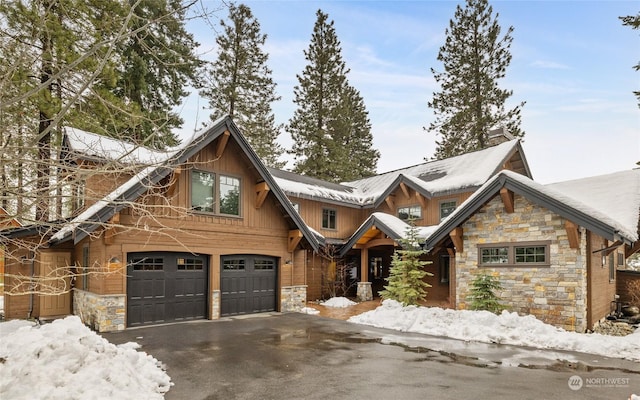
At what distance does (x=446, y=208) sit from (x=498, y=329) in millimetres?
8627

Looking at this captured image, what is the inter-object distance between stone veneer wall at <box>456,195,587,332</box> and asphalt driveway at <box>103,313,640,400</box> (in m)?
2.74

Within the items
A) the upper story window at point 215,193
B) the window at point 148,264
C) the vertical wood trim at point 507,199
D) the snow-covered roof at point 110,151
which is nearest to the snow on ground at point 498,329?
the vertical wood trim at point 507,199

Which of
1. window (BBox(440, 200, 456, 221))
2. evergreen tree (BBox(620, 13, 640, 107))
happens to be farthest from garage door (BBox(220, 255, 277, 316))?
evergreen tree (BBox(620, 13, 640, 107))

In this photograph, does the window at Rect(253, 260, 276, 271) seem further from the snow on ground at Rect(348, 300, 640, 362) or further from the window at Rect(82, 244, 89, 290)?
the window at Rect(82, 244, 89, 290)

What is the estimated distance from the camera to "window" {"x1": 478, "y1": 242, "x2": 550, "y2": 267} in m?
11.4

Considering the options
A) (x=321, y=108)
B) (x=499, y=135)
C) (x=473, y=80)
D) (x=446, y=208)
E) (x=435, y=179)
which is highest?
(x=473, y=80)

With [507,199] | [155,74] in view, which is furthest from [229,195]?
[155,74]

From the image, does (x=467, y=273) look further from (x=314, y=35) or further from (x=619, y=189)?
(x=314, y=35)

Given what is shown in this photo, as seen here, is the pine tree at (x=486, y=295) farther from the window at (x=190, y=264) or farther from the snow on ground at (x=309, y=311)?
the window at (x=190, y=264)

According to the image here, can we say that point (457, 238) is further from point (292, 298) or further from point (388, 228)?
point (292, 298)

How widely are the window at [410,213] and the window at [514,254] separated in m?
6.06

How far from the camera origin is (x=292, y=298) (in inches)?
568

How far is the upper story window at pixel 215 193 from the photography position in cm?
1213

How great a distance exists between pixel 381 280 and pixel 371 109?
73.3 ft
